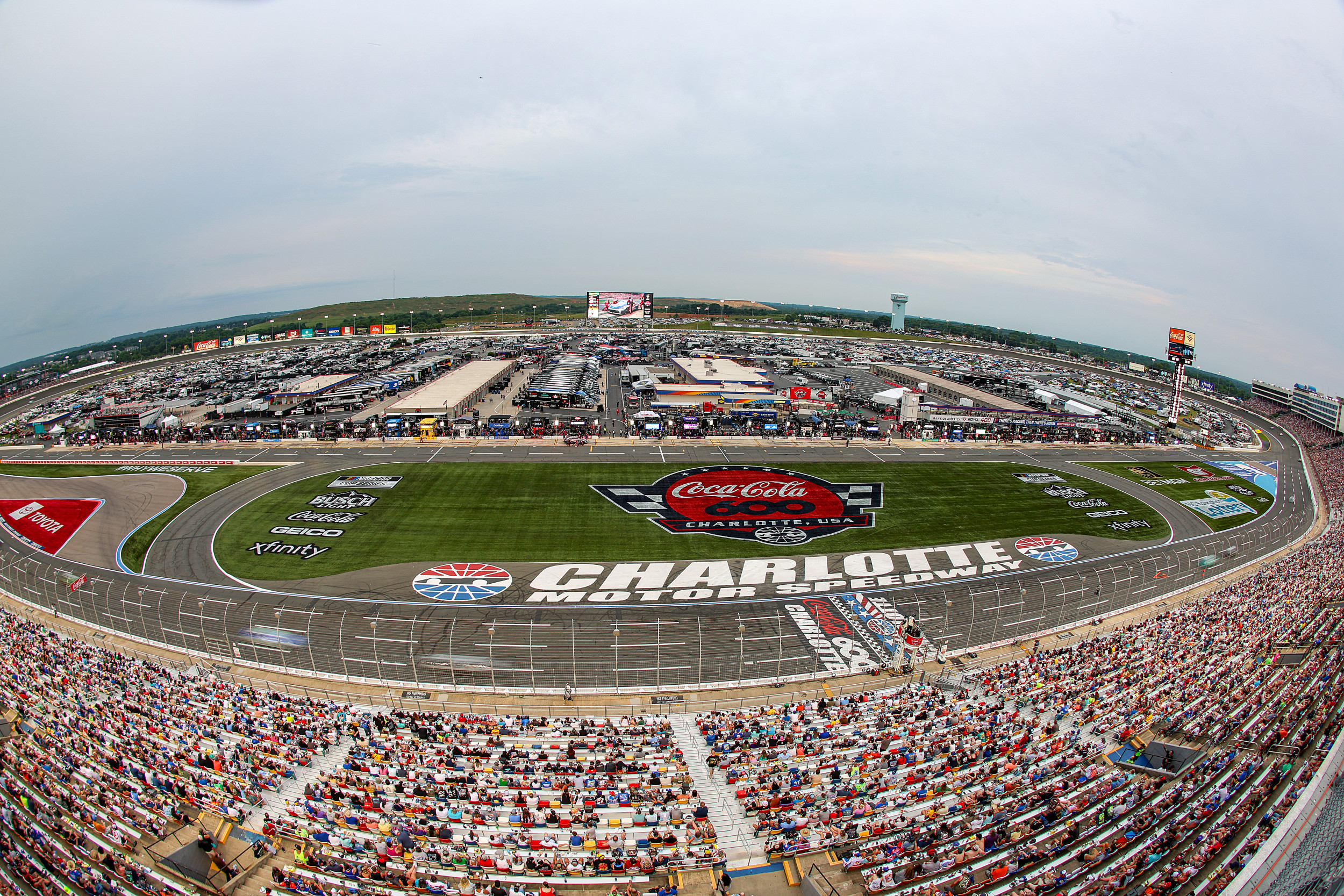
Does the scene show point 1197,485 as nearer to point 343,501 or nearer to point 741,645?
point 741,645

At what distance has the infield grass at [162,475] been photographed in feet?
137

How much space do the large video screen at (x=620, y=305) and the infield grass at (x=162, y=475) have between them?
10140 centimetres

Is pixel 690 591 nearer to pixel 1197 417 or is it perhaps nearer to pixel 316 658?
pixel 316 658

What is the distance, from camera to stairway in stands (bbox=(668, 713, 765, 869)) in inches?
590

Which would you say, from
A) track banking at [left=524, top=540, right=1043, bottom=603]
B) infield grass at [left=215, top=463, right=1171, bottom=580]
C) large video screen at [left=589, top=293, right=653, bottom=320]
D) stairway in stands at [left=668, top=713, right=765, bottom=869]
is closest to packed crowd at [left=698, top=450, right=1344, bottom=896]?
stairway in stands at [left=668, top=713, right=765, bottom=869]

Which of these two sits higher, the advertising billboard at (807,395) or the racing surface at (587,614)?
the advertising billboard at (807,395)

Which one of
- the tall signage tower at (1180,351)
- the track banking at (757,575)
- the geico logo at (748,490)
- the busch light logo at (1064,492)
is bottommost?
the track banking at (757,575)

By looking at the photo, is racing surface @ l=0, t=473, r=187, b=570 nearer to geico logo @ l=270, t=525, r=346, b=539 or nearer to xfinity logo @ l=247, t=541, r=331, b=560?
xfinity logo @ l=247, t=541, r=331, b=560

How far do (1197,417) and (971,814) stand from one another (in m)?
118

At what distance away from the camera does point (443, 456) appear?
2299 inches

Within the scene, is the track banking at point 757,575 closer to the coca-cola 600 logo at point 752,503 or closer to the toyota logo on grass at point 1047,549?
the toyota logo on grass at point 1047,549

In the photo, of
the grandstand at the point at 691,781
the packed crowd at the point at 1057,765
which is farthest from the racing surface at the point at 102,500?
the packed crowd at the point at 1057,765

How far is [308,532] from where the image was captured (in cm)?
4003

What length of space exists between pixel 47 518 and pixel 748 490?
55.0 m
